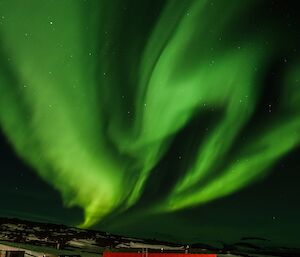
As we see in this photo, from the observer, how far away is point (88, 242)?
8.87 m

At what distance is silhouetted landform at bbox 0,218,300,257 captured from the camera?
8336mm

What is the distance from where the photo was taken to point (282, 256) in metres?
8.65

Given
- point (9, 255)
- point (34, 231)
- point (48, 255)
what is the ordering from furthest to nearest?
1. point (34, 231)
2. point (48, 255)
3. point (9, 255)

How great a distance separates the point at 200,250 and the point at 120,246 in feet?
6.04

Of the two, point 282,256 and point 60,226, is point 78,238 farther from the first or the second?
point 282,256

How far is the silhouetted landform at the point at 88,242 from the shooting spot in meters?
8.34

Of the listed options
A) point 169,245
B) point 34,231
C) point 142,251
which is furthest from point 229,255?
point 34,231

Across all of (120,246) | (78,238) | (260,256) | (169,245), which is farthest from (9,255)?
(260,256)

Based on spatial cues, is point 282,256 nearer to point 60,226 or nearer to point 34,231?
point 60,226

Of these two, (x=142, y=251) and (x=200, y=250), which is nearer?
(x=200, y=250)

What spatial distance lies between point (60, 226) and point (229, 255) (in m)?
3.70

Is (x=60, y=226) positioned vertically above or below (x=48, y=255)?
above

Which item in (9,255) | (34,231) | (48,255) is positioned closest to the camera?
(9,255)

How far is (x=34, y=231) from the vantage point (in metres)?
8.72
